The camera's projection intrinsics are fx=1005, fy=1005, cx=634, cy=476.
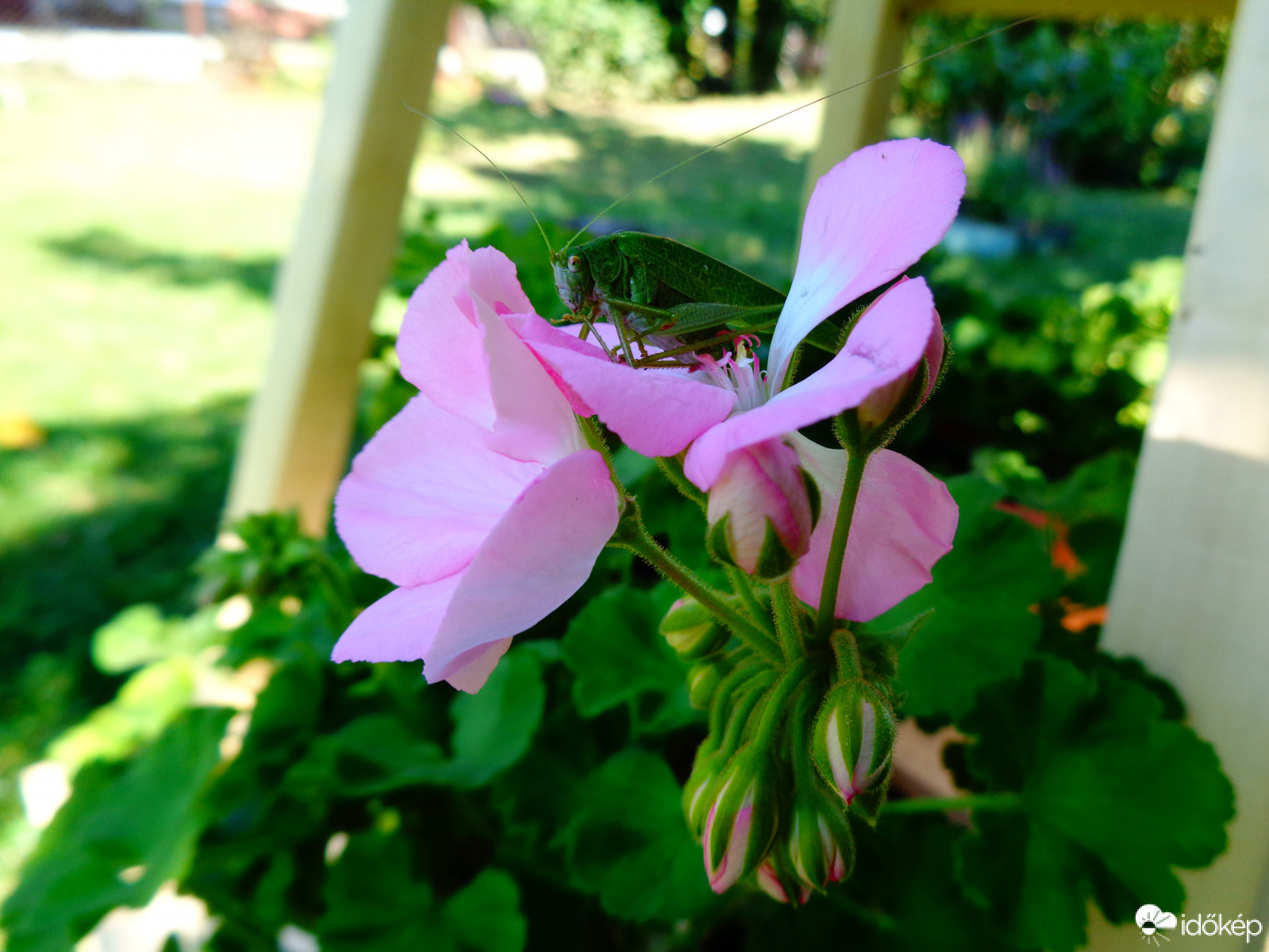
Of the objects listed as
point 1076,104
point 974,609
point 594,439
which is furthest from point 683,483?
point 1076,104

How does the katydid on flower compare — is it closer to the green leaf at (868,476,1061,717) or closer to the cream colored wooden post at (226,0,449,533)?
the green leaf at (868,476,1061,717)

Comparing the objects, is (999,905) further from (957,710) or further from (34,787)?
(34,787)

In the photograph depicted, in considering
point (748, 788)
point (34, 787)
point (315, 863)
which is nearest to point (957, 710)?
point (748, 788)

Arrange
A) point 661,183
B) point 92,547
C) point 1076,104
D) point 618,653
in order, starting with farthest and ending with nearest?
point 1076,104
point 661,183
point 92,547
point 618,653

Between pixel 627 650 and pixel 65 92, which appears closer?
pixel 627 650

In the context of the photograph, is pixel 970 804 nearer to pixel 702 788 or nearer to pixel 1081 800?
pixel 1081 800

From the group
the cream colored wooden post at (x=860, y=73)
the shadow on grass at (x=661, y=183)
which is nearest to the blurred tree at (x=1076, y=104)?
the shadow on grass at (x=661, y=183)

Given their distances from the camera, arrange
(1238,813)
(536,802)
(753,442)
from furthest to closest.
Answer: (536,802)
(1238,813)
(753,442)
